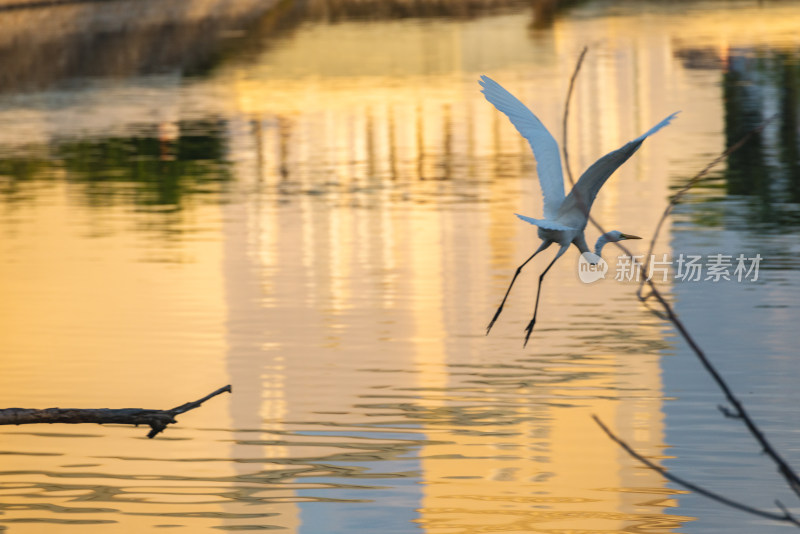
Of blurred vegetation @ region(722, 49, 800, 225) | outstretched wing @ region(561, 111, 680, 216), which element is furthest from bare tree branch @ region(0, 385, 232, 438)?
blurred vegetation @ region(722, 49, 800, 225)

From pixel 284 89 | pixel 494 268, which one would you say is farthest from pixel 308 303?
pixel 284 89

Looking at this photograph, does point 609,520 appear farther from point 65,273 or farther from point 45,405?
point 65,273

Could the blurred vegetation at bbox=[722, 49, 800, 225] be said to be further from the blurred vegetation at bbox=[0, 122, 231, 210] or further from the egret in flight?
the egret in flight

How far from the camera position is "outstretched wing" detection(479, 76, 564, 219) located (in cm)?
788

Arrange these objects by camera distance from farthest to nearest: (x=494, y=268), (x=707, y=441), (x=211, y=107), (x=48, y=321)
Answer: (x=211, y=107) → (x=494, y=268) → (x=48, y=321) → (x=707, y=441)

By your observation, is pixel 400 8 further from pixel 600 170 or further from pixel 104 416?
pixel 104 416

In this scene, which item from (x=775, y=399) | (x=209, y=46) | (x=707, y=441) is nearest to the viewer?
(x=707, y=441)

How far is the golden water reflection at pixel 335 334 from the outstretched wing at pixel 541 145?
4.46ft

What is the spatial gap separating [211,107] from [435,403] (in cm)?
1781

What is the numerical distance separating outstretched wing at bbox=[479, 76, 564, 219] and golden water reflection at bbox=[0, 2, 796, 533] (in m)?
1.36

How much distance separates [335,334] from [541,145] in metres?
3.38

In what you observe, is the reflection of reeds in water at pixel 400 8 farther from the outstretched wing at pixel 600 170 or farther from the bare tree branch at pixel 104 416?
the bare tree branch at pixel 104 416

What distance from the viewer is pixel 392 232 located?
14.8 metres

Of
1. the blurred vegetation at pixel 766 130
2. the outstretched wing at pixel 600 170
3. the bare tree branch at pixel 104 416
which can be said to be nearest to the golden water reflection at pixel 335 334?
the blurred vegetation at pixel 766 130
